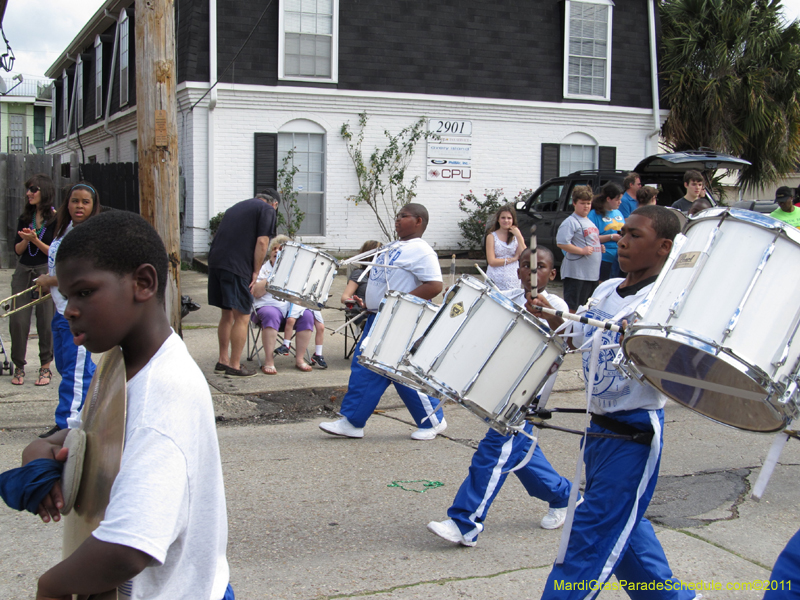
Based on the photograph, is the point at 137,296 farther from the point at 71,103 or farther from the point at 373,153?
the point at 71,103

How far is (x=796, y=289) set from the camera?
92.6 inches

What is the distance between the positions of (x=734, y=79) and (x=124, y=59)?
1403 centimetres

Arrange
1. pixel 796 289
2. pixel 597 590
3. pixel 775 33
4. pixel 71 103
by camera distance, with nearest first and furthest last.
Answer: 1. pixel 796 289
2. pixel 597 590
3. pixel 775 33
4. pixel 71 103

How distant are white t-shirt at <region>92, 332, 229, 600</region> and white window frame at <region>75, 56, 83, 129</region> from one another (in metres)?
23.8

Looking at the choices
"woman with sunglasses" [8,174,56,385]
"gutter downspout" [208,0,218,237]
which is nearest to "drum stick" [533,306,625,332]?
"woman with sunglasses" [8,174,56,385]

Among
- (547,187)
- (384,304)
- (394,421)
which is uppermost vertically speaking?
(547,187)

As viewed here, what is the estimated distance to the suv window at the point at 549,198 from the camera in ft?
45.4

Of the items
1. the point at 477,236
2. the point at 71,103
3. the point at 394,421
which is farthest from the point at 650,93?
the point at 71,103

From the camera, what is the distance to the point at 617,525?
2955mm

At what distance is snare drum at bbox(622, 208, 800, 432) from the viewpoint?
2.32 metres

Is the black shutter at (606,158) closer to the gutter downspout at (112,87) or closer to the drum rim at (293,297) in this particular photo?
the gutter downspout at (112,87)

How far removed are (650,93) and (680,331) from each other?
16944 mm

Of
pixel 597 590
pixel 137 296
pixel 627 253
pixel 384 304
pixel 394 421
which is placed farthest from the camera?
pixel 394 421

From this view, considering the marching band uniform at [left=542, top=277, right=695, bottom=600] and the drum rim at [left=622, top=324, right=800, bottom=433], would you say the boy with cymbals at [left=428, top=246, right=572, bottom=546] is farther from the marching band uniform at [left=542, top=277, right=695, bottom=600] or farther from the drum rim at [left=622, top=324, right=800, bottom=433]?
the drum rim at [left=622, top=324, right=800, bottom=433]
